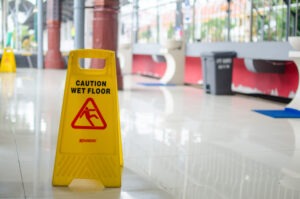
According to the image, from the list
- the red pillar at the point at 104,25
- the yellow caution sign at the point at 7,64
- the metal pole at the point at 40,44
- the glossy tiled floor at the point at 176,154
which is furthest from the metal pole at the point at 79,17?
the metal pole at the point at 40,44

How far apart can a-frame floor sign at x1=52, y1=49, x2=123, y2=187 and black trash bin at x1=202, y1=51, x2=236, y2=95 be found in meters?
7.50

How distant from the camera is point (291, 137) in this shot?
5469 mm

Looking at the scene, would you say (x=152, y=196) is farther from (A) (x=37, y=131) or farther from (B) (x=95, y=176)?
(A) (x=37, y=131)

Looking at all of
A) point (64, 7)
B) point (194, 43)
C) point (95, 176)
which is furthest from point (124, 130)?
point (64, 7)

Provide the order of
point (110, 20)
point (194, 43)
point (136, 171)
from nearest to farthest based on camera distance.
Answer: point (136, 171) → point (110, 20) → point (194, 43)

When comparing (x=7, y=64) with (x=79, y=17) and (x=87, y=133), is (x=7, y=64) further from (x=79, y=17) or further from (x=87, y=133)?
(x=87, y=133)

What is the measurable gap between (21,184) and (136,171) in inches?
→ 32.3

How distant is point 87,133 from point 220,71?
25.2 feet

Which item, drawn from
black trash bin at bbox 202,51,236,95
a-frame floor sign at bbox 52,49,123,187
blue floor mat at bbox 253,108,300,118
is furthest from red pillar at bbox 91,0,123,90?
a-frame floor sign at bbox 52,49,123,187

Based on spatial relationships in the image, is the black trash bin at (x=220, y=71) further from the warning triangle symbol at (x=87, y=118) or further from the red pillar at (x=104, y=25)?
the warning triangle symbol at (x=87, y=118)

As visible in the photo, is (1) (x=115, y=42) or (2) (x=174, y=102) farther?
(1) (x=115, y=42)

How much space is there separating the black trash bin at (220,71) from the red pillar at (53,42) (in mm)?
11801

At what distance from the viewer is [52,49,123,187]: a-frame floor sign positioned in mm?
3225

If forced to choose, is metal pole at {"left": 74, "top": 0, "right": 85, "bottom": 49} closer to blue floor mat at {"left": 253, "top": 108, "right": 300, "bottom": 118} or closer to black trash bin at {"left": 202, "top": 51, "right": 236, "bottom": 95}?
black trash bin at {"left": 202, "top": 51, "right": 236, "bottom": 95}
